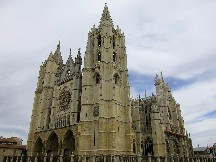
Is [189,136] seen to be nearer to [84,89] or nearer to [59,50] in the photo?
[84,89]

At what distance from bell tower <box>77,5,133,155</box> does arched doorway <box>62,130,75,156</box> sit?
2.71 metres

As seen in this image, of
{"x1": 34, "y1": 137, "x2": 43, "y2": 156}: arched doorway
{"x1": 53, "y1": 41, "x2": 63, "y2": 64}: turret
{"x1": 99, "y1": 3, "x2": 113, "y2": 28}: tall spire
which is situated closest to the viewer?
{"x1": 34, "y1": 137, "x2": 43, "y2": 156}: arched doorway

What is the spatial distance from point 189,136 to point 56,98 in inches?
1098

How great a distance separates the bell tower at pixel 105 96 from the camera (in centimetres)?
2828

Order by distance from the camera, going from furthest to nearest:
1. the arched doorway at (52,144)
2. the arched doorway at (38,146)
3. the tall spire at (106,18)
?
the tall spire at (106,18), the arched doorway at (38,146), the arched doorway at (52,144)

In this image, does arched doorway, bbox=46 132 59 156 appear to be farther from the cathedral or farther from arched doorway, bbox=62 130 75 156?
arched doorway, bbox=62 130 75 156

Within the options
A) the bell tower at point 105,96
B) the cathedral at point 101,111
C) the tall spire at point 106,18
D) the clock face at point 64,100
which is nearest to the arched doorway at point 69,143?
the cathedral at point 101,111

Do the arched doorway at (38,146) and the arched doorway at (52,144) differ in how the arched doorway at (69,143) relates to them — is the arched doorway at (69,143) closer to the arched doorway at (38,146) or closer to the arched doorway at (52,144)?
the arched doorway at (52,144)

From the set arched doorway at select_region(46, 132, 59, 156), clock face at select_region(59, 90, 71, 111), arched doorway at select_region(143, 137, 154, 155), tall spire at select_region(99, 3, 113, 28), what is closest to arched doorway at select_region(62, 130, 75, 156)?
arched doorway at select_region(46, 132, 59, 156)

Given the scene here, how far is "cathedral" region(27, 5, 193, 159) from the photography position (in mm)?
29188

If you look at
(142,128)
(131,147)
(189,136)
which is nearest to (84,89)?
(131,147)

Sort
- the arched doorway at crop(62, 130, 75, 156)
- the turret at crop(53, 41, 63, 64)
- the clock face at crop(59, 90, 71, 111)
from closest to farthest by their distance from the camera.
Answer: the arched doorway at crop(62, 130, 75, 156) < the clock face at crop(59, 90, 71, 111) < the turret at crop(53, 41, 63, 64)

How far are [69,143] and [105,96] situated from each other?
895cm

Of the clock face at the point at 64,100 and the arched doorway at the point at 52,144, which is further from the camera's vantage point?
the clock face at the point at 64,100
